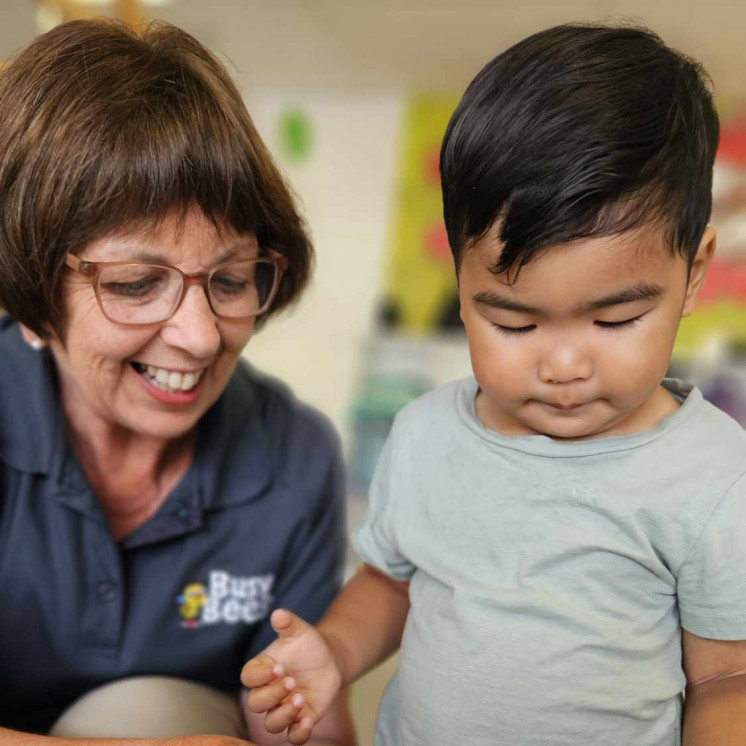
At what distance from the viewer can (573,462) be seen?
0.93 metres

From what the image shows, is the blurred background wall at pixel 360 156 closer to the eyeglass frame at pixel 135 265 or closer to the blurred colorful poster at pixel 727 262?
the blurred colorful poster at pixel 727 262

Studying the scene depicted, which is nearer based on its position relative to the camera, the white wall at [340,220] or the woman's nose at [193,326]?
the woman's nose at [193,326]

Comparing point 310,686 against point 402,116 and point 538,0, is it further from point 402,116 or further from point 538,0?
point 402,116

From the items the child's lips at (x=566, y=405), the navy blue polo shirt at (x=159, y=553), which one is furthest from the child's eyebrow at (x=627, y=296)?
the navy blue polo shirt at (x=159, y=553)

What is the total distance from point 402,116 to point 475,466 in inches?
182

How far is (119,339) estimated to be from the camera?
1.16 m

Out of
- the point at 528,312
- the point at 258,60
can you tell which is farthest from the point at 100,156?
the point at 258,60

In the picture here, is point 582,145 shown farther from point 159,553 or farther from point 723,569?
→ point 159,553

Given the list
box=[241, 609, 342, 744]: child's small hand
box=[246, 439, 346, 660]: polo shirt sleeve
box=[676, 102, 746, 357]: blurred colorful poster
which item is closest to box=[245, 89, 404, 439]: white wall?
box=[676, 102, 746, 357]: blurred colorful poster

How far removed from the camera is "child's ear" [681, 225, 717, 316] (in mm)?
875

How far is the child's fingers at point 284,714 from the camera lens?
95 cm

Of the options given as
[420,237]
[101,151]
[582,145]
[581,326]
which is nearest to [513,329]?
[581,326]

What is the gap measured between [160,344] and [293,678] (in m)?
0.47

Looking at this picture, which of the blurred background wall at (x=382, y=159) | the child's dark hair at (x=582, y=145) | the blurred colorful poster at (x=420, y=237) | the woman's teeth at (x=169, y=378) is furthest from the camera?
the blurred colorful poster at (x=420, y=237)
